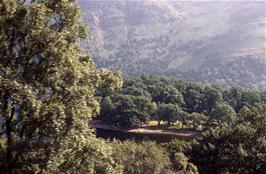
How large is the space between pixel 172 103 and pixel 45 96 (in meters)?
83.4

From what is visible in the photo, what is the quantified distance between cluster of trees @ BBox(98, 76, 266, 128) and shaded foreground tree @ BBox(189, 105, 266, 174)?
101ft

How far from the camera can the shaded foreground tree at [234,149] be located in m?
40.3

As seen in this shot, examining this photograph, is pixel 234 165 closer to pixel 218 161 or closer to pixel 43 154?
pixel 218 161

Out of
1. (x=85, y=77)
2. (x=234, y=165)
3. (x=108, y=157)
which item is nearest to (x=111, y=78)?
(x=85, y=77)

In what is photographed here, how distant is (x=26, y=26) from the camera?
1408cm

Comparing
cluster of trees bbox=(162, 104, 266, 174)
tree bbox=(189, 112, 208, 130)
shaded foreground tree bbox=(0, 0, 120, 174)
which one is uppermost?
shaded foreground tree bbox=(0, 0, 120, 174)

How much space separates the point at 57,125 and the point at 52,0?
4370 mm

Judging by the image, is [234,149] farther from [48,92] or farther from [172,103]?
[172,103]

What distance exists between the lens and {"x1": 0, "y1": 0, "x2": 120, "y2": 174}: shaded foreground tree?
13398 millimetres

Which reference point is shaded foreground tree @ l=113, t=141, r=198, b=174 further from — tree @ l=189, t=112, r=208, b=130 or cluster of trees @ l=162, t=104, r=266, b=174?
tree @ l=189, t=112, r=208, b=130

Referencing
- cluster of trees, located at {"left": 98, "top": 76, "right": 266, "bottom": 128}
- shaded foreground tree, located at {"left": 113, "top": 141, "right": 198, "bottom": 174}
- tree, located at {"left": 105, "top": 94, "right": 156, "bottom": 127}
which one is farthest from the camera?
tree, located at {"left": 105, "top": 94, "right": 156, "bottom": 127}

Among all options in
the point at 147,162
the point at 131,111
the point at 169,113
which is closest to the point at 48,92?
the point at 147,162

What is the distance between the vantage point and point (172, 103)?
3812 inches

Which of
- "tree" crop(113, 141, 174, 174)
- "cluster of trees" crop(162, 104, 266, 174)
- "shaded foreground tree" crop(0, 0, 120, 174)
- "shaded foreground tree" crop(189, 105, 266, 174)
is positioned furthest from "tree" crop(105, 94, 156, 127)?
"shaded foreground tree" crop(0, 0, 120, 174)
